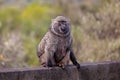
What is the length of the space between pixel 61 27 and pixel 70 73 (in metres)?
0.79

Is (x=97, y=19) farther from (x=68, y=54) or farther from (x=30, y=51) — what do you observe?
(x=68, y=54)

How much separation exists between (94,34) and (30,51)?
316 cm

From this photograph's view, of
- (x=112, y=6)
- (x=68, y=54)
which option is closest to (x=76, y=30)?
(x=112, y=6)

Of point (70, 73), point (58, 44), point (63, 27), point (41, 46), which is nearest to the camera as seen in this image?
point (70, 73)

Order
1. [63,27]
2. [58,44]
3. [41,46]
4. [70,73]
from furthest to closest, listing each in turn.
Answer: [41,46] < [58,44] < [63,27] < [70,73]

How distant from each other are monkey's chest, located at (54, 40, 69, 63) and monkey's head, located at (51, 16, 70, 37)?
16 centimetres

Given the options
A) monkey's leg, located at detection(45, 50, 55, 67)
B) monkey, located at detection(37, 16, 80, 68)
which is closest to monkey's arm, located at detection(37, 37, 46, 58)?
monkey, located at detection(37, 16, 80, 68)

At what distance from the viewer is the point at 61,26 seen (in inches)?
326

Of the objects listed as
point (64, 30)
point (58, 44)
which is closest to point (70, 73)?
point (58, 44)

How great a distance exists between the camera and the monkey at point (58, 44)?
27.2 ft

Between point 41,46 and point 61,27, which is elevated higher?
point 61,27

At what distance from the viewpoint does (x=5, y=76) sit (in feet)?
24.0

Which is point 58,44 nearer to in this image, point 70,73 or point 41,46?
point 41,46

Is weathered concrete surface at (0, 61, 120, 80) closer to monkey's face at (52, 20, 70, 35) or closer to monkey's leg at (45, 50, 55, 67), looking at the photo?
monkey's leg at (45, 50, 55, 67)
